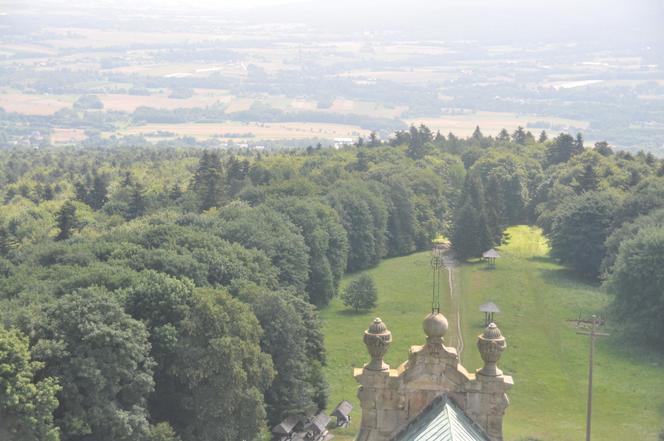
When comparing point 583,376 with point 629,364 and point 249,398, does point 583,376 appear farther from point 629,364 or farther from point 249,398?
point 249,398

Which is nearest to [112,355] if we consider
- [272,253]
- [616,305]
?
[272,253]

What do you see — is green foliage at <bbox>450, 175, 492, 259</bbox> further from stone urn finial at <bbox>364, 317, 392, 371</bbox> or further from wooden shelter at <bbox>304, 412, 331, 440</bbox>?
stone urn finial at <bbox>364, 317, 392, 371</bbox>

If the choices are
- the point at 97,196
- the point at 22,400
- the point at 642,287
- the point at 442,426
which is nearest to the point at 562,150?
the point at 97,196

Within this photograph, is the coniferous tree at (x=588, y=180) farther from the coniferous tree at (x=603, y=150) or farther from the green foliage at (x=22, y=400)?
the green foliage at (x=22, y=400)

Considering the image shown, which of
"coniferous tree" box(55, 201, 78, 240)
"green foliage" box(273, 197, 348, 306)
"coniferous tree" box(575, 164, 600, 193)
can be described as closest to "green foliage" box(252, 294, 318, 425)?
"green foliage" box(273, 197, 348, 306)

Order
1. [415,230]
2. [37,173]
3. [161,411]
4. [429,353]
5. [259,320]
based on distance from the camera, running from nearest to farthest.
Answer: [429,353], [161,411], [259,320], [415,230], [37,173]

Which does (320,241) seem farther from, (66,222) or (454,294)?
(66,222)

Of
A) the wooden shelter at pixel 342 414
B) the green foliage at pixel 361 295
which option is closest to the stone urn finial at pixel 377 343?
the wooden shelter at pixel 342 414
